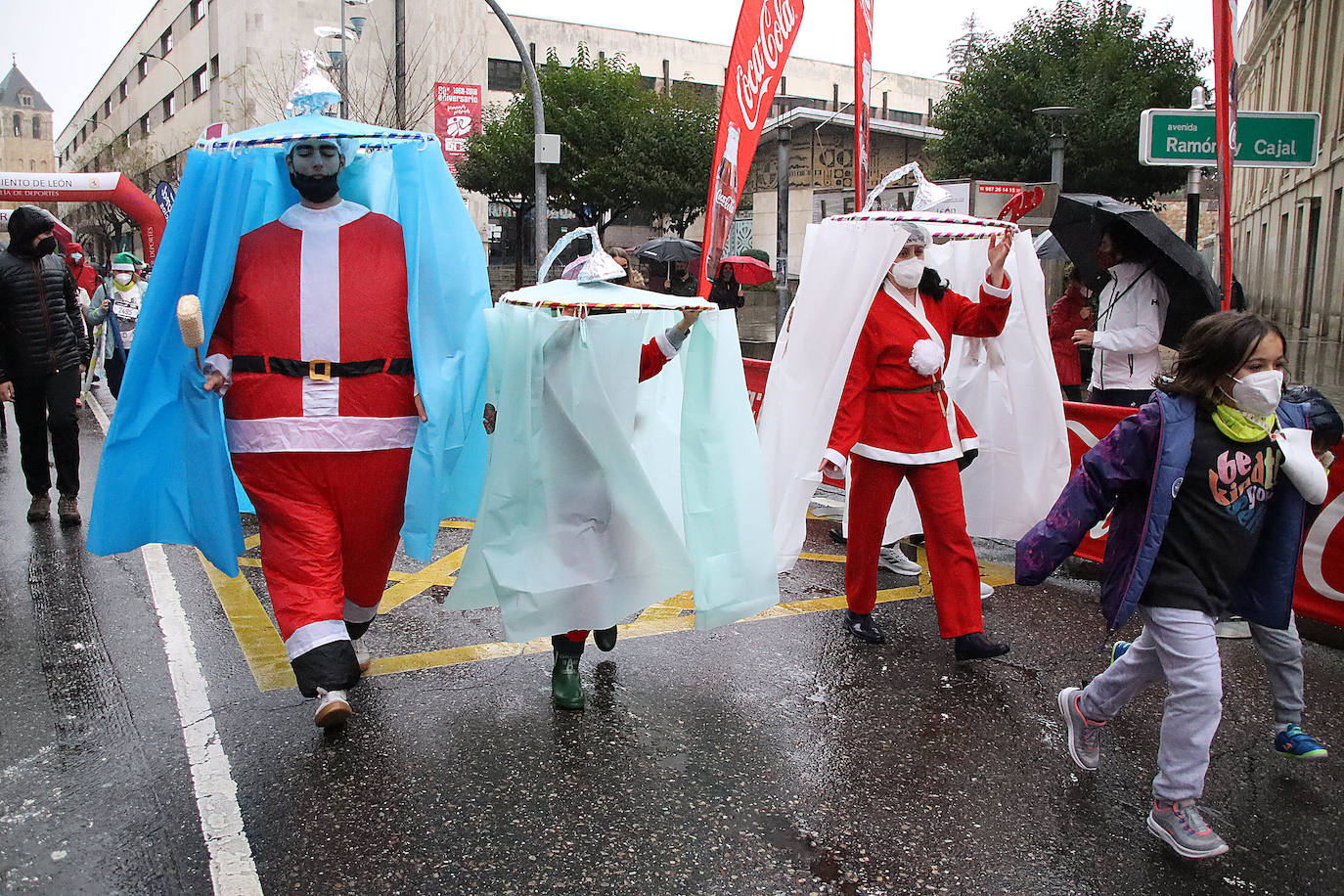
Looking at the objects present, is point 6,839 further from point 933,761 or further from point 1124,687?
point 1124,687

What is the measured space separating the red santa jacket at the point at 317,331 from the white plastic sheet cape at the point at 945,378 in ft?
5.67

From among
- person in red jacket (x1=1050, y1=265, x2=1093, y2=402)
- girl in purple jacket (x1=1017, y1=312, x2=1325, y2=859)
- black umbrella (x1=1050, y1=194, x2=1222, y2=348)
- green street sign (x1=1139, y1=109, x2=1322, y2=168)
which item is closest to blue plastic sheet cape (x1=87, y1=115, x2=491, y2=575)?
girl in purple jacket (x1=1017, y1=312, x2=1325, y2=859)

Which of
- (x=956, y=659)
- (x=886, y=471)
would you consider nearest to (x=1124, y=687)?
(x=956, y=659)

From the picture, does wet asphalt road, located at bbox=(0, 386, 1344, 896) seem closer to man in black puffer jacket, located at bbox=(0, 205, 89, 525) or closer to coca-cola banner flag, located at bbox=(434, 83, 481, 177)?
man in black puffer jacket, located at bbox=(0, 205, 89, 525)

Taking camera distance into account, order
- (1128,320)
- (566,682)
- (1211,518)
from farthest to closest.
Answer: (1128,320), (566,682), (1211,518)

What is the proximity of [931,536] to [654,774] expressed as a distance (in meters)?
1.70

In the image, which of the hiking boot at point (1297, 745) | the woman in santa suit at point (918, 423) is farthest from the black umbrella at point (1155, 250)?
the hiking boot at point (1297, 745)

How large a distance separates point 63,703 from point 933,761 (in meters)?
3.10

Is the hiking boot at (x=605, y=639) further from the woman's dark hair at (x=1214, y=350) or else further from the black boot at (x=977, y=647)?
the woman's dark hair at (x=1214, y=350)

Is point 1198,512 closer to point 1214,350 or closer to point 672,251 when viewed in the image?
point 1214,350

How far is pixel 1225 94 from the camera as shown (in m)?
5.48

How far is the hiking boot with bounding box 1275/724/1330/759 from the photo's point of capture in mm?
3338

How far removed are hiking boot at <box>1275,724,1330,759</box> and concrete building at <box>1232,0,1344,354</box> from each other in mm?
13753

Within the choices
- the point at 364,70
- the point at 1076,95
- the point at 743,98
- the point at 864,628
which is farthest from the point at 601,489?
the point at 364,70
